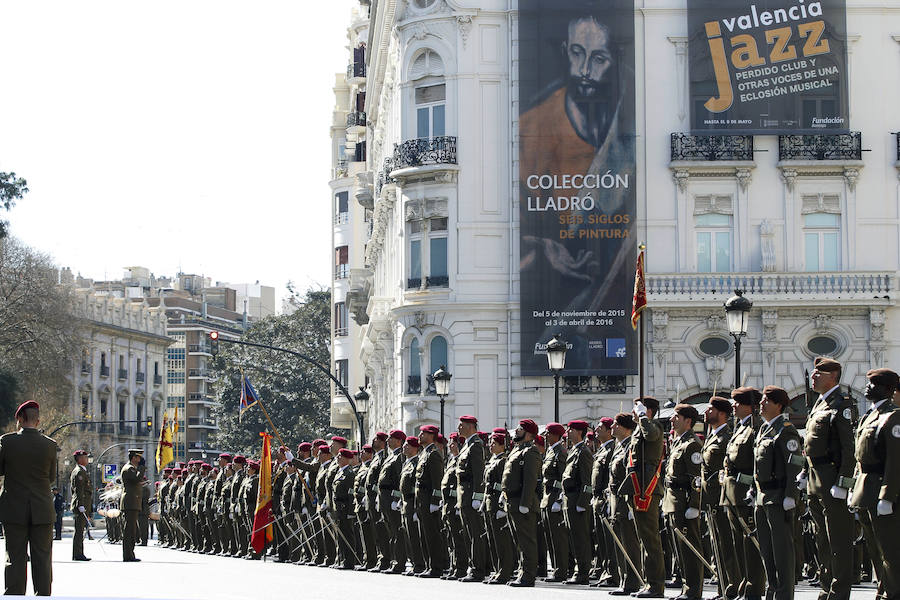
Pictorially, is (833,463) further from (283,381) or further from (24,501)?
(283,381)

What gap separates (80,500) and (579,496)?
13.3 m

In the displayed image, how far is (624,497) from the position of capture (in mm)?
18438

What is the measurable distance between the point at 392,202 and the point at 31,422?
3184 centimetres

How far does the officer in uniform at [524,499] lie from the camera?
20.3m

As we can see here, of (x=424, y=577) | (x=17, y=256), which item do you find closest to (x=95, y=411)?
(x=17, y=256)

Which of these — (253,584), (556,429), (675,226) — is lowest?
(253,584)

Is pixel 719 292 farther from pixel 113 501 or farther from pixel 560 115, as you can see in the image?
pixel 113 501

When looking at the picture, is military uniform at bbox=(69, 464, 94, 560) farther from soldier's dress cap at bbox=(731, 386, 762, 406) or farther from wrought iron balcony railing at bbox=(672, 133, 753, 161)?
wrought iron balcony railing at bbox=(672, 133, 753, 161)

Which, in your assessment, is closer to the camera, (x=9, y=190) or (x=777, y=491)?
(x=777, y=491)

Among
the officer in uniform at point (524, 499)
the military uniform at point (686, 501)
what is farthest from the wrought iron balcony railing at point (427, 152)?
the military uniform at point (686, 501)

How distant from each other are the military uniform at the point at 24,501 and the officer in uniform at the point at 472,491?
6617 millimetres

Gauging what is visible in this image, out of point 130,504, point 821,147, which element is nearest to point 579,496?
point 130,504

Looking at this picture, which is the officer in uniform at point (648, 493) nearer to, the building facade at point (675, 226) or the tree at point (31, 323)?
the building facade at point (675, 226)

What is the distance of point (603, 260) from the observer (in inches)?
1663
